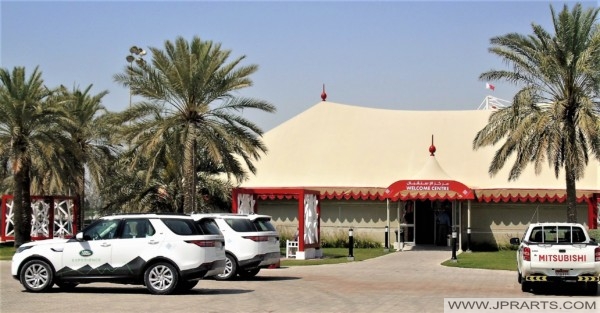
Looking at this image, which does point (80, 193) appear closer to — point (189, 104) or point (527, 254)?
point (189, 104)

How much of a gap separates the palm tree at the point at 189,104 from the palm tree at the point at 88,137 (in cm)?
768

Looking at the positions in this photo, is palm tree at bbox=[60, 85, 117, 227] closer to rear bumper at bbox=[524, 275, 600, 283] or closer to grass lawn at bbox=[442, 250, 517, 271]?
grass lawn at bbox=[442, 250, 517, 271]

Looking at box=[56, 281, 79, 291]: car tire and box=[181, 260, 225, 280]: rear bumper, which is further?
box=[56, 281, 79, 291]: car tire

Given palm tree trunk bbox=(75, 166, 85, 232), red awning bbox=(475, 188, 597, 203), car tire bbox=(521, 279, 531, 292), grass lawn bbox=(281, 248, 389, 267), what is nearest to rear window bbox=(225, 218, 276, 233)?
grass lawn bbox=(281, 248, 389, 267)

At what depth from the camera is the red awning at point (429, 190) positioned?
3744 centimetres

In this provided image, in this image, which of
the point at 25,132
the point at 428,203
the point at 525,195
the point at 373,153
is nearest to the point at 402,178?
the point at 428,203

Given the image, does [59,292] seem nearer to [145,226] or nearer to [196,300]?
[145,226]

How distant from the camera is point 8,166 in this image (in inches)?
1528

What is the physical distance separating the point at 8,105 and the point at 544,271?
26.5 metres

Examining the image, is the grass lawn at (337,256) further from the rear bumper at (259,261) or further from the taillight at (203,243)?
the taillight at (203,243)

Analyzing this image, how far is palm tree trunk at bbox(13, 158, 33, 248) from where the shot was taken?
38.4 meters

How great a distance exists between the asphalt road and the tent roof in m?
16.4

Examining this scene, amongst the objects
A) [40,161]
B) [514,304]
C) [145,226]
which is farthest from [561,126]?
[40,161]

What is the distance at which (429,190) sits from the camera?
3772 centimetres
